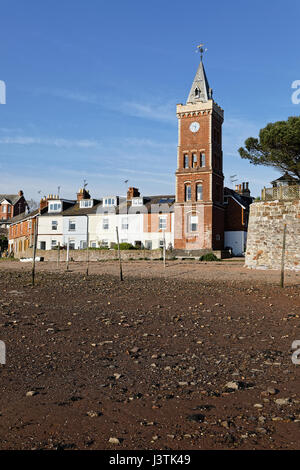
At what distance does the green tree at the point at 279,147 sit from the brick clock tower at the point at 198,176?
53.0 ft

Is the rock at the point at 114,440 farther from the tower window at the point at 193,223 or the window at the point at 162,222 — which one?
the window at the point at 162,222

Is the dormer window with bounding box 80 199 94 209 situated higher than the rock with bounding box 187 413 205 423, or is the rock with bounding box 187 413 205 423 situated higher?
the dormer window with bounding box 80 199 94 209

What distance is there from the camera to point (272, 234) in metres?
Result: 28.2

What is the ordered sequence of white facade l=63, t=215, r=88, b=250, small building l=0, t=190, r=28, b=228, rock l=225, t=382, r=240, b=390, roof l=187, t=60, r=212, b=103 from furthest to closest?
small building l=0, t=190, r=28, b=228, white facade l=63, t=215, r=88, b=250, roof l=187, t=60, r=212, b=103, rock l=225, t=382, r=240, b=390

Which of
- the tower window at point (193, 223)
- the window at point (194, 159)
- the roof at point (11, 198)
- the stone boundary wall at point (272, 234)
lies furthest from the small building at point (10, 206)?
the stone boundary wall at point (272, 234)

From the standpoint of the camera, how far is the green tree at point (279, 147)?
32.6 meters

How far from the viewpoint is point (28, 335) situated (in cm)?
1033

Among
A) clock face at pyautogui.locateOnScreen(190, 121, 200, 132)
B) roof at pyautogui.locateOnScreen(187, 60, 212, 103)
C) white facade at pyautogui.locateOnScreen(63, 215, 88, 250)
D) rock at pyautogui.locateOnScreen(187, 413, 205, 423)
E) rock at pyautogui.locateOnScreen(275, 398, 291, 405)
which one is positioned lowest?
rock at pyautogui.locateOnScreen(187, 413, 205, 423)

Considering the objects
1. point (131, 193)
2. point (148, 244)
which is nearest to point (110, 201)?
point (131, 193)

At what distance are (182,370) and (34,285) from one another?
12.9 metres

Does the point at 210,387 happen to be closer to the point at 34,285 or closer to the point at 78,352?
the point at 78,352

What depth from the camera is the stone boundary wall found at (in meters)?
27.0

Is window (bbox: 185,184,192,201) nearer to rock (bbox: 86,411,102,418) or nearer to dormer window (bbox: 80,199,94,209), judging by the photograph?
dormer window (bbox: 80,199,94,209)

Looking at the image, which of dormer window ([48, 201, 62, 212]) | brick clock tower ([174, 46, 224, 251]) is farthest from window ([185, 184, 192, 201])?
dormer window ([48, 201, 62, 212])
